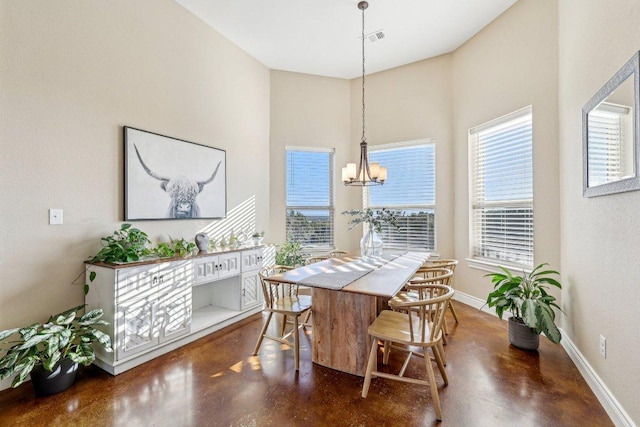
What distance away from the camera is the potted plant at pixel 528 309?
8.23 feet

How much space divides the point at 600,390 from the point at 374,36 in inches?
166

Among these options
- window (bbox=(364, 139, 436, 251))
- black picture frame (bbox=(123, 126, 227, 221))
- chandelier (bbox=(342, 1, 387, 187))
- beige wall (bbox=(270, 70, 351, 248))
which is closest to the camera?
black picture frame (bbox=(123, 126, 227, 221))

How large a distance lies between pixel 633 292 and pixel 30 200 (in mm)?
4054

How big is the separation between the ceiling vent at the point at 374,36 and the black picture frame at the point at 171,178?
2.46m

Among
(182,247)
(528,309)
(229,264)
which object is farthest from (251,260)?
(528,309)

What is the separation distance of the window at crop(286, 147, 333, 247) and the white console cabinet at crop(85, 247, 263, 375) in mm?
1464

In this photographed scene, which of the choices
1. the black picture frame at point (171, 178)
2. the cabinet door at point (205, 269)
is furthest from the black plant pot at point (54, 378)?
the black picture frame at point (171, 178)

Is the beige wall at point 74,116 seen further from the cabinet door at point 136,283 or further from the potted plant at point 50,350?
the cabinet door at point 136,283

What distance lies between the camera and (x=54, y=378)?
206 centimetres

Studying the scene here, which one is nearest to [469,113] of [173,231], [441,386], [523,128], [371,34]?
[523,128]

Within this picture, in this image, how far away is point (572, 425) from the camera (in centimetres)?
177

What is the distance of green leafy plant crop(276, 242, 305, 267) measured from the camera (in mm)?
4227

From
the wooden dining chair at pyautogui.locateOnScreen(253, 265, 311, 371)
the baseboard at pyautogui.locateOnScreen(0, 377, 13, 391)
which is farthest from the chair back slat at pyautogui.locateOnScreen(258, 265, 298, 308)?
the baseboard at pyautogui.locateOnScreen(0, 377, 13, 391)

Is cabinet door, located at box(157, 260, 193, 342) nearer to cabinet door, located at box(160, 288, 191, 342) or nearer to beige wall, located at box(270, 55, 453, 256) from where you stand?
cabinet door, located at box(160, 288, 191, 342)
